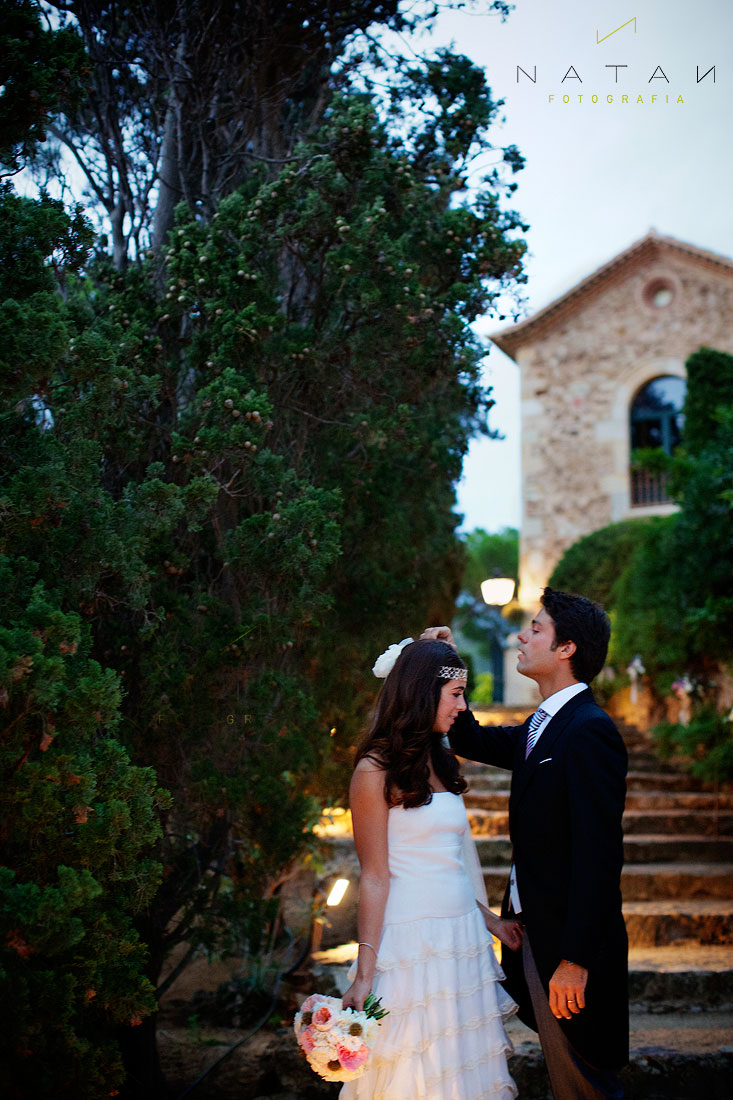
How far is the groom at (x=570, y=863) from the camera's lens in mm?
2410

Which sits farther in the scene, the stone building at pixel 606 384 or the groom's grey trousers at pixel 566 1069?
the stone building at pixel 606 384

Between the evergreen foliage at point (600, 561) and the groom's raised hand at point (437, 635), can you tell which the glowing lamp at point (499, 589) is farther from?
the groom's raised hand at point (437, 635)

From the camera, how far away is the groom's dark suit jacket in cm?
240

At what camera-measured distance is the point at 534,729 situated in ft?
9.36

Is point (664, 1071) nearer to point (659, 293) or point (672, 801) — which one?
point (672, 801)

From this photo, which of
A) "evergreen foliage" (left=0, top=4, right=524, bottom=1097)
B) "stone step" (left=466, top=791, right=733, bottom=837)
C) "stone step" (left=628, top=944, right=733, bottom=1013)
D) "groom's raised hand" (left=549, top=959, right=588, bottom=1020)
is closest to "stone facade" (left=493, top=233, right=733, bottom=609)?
"stone step" (left=466, top=791, right=733, bottom=837)

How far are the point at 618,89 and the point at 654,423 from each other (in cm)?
941

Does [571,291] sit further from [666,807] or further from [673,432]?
[666,807]

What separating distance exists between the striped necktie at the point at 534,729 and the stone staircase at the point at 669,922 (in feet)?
5.84

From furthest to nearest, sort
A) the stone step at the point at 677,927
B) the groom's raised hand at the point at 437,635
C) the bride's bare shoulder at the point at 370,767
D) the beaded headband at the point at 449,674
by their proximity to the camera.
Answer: the stone step at the point at 677,927
the groom's raised hand at the point at 437,635
the beaded headband at the point at 449,674
the bride's bare shoulder at the point at 370,767

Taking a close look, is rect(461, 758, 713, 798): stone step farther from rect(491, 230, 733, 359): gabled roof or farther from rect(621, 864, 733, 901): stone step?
rect(491, 230, 733, 359): gabled roof

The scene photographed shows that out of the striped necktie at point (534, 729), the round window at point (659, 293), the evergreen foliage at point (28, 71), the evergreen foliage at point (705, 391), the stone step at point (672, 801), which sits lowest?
the stone step at point (672, 801)

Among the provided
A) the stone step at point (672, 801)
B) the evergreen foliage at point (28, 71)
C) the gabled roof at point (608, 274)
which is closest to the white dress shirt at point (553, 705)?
the evergreen foliage at point (28, 71)

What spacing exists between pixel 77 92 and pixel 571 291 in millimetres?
12358
